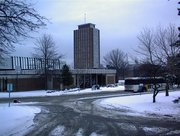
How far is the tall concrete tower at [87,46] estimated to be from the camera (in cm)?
12469

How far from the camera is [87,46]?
5128 inches

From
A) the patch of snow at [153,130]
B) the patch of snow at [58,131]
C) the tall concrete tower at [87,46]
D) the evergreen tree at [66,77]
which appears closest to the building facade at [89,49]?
the tall concrete tower at [87,46]

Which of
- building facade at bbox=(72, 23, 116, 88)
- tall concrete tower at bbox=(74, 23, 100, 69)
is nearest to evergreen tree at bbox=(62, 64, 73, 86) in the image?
building facade at bbox=(72, 23, 116, 88)

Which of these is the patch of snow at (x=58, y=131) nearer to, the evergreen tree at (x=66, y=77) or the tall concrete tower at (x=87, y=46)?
the evergreen tree at (x=66, y=77)

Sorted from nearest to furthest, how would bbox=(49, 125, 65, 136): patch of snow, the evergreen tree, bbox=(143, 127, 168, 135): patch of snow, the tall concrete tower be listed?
1. bbox=(143, 127, 168, 135): patch of snow
2. bbox=(49, 125, 65, 136): patch of snow
3. the evergreen tree
4. the tall concrete tower

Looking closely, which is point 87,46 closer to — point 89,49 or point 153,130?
point 89,49

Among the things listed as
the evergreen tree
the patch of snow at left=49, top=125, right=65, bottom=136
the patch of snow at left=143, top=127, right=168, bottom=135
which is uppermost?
the evergreen tree

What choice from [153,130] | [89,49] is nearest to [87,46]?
[89,49]

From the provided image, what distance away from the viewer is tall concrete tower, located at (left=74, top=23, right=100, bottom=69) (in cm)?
12469

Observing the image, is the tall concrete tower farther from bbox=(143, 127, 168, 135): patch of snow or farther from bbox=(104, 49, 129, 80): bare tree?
bbox=(143, 127, 168, 135): patch of snow

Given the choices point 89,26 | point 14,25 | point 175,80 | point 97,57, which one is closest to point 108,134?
point 14,25

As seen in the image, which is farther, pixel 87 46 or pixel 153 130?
pixel 87 46

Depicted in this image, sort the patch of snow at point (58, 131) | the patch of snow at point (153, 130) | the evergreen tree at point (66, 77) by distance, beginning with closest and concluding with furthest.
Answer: the patch of snow at point (153, 130) → the patch of snow at point (58, 131) → the evergreen tree at point (66, 77)

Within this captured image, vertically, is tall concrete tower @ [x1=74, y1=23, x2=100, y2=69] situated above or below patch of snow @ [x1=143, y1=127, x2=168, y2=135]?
above
